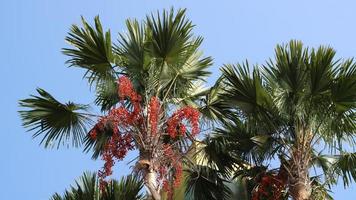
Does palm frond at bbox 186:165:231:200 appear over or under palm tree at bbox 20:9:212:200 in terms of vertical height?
under

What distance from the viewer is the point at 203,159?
493 inches

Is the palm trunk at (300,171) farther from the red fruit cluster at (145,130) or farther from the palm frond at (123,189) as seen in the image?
the palm frond at (123,189)

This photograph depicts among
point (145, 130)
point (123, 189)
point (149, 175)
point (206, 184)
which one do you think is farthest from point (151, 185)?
point (206, 184)

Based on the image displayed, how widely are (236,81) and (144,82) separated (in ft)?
5.30

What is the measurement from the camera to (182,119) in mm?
10227

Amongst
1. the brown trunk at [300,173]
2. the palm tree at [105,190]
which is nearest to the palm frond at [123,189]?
the palm tree at [105,190]

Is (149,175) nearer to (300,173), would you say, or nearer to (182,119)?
(182,119)

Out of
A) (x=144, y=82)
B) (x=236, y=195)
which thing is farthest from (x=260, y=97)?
(x=236, y=195)

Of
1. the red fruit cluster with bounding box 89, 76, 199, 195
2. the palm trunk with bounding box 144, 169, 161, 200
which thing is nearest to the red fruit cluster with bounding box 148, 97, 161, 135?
the red fruit cluster with bounding box 89, 76, 199, 195

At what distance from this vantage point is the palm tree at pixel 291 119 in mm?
10578

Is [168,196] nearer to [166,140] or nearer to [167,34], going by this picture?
[166,140]

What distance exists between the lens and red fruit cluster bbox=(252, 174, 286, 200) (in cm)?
Result: 1065

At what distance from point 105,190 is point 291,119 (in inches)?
129

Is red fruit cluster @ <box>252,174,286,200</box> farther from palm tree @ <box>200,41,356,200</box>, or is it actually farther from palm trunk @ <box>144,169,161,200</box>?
palm trunk @ <box>144,169,161,200</box>
